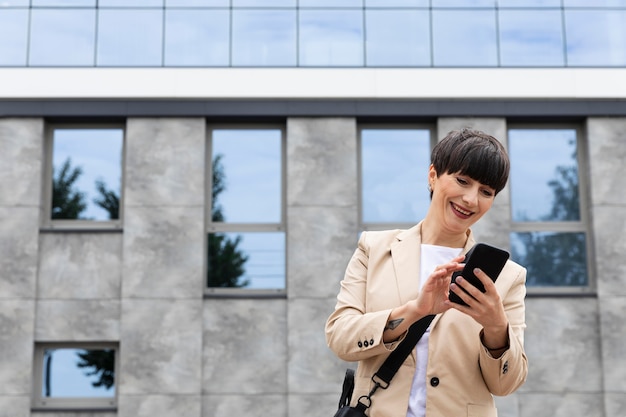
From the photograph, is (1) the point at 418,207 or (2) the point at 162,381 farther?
(1) the point at 418,207

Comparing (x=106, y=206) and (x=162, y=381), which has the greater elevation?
(x=106, y=206)

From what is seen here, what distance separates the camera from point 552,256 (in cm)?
1445

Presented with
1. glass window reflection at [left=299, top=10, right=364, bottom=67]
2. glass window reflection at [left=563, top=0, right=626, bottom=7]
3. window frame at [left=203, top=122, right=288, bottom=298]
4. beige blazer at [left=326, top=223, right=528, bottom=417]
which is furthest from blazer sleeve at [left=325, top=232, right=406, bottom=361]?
glass window reflection at [left=563, top=0, right=626, bottom=7]

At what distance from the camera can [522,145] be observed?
Result: 14.8 metres

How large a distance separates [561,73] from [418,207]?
9.44ft

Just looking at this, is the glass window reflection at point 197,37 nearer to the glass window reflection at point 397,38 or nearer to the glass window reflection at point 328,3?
the glass window reflection at point 328,3

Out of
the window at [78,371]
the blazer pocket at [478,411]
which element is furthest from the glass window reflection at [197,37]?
the blazer pocket at [478,411]

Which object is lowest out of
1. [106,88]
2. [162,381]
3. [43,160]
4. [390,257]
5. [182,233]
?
[162,381]

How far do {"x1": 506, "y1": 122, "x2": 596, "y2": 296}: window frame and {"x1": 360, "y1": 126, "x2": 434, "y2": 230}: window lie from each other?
1.30 m

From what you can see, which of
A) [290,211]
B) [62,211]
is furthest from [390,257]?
[62,211]

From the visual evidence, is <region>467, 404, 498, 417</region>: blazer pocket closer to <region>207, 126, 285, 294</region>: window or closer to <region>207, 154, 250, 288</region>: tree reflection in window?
<region>207, 126, 285, 294</region>: window

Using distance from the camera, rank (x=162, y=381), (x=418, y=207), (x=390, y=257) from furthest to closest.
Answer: (x=418, y=207) → (x=162, y=381) → (x=390, y=257)

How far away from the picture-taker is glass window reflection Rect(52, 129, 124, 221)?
1452 cm

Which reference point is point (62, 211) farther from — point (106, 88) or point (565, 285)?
point (565, 285)
